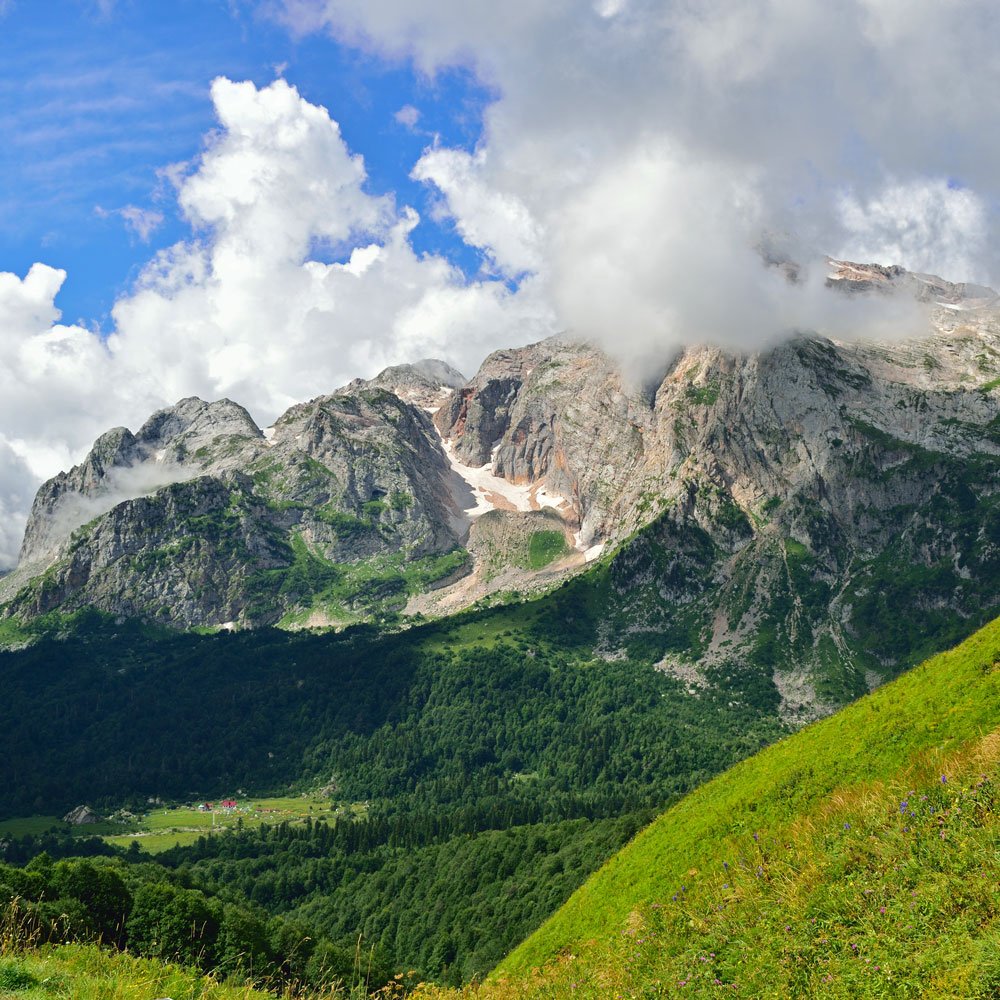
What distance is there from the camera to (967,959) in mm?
18000

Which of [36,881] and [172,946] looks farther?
[36,881]

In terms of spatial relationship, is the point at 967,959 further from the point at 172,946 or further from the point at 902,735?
the point at 172,946

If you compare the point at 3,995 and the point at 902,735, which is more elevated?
the point at 902,735

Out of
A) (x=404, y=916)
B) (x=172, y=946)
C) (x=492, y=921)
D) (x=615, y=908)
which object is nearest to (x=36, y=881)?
(x=172, y=946)

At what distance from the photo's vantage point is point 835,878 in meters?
24.6

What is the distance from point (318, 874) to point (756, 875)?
189096 mm

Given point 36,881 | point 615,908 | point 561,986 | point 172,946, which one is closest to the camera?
A: point 561,986

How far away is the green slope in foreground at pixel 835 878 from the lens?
20094 millimetres

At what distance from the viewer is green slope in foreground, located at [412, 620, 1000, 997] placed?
791 inches

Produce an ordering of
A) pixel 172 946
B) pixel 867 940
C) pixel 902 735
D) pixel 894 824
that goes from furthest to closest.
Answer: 1. pixel 172 946
2. pixel 902 735
3. pixel 894 824
4. pixel 867 940

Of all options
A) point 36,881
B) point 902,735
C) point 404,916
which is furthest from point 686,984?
point 404,916

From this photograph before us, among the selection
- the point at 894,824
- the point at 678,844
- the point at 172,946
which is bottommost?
the point at 172,946

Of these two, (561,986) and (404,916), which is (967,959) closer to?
(561,986)

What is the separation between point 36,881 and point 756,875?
65589 mm
